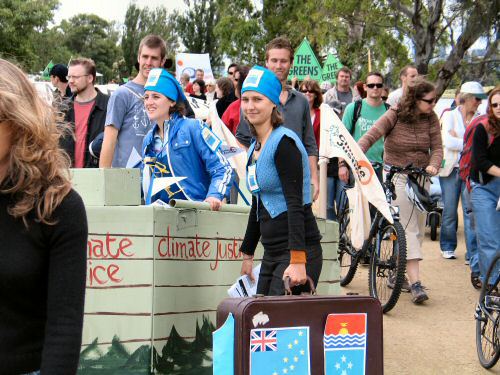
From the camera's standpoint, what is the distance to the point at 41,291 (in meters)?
2.52

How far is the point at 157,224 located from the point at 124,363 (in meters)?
0.76

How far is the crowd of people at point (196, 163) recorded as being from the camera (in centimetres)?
249

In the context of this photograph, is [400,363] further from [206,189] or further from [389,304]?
[206,189]

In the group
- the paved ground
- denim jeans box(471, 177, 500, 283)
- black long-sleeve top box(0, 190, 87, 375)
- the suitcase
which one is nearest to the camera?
black long-sleeve top box(0, 190, 87, 375)

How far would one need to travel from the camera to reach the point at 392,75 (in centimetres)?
3372

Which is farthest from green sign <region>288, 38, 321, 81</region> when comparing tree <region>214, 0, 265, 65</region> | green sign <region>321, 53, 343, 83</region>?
tree <region>214, 0, 265, 65</region>

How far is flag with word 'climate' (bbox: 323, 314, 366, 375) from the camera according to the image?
14.0 feet

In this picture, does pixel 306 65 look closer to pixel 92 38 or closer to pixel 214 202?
pixel 214 202

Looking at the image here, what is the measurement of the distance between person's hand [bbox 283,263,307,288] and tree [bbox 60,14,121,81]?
104347 millimetres

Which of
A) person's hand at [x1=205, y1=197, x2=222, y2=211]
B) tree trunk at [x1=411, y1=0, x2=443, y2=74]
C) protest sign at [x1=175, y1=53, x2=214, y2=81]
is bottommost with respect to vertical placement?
person's hand at [x1=205, y1=197, x2=222, y2=211]

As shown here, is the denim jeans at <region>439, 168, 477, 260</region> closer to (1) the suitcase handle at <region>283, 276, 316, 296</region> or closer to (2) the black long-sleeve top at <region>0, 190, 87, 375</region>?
(1) the suitcase handle at <region>283, 276, 316, 296</region>

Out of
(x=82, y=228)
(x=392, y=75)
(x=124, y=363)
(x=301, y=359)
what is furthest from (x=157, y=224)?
(x=392, y=75)

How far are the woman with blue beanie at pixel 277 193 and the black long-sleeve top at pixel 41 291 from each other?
2490 millimetres

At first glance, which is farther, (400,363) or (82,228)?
(400,363)
